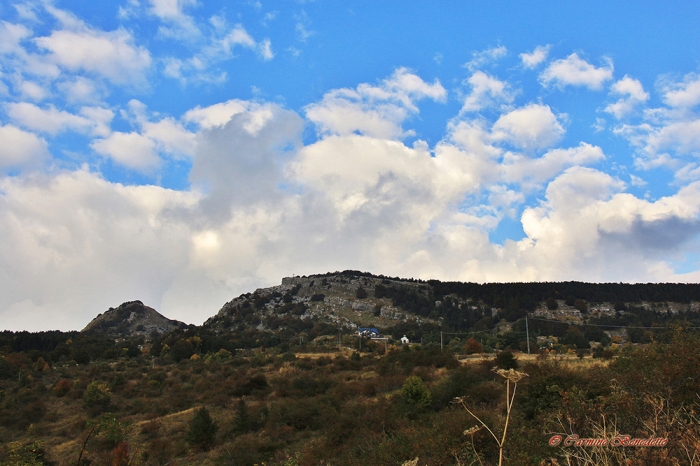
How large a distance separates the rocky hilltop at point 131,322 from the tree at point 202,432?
4201 inches

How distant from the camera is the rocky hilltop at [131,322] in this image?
402ft

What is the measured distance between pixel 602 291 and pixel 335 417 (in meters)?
106

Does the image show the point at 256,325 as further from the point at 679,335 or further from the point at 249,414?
the point at 679,335

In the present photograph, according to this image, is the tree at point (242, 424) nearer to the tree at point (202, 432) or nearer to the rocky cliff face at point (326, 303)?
the tree at point (202, 432)

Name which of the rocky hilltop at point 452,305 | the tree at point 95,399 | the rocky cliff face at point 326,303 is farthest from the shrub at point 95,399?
the rocky cliff face at point 326,303

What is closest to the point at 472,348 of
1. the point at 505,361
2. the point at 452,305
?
the point at 505,361

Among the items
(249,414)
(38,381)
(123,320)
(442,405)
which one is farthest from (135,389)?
(123,320)

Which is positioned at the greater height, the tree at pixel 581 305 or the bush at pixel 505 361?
the tree at pixel 581 305

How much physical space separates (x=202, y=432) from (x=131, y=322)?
4681 inches

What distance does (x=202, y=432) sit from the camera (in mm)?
23109

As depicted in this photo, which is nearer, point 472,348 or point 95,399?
point 95,399

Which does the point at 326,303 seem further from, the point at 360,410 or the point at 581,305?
the point at 360,410

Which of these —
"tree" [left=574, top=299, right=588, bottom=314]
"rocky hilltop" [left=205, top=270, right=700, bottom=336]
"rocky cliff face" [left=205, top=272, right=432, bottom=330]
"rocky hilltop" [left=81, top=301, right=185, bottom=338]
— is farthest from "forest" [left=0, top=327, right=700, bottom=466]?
"rocky hilltop" [left=81, top=301, right=185, bottom=338]

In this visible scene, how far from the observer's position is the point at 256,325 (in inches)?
4099
